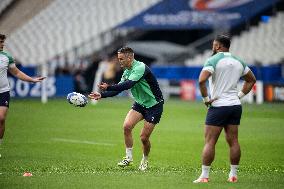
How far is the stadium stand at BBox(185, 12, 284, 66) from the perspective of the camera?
44.6 metres

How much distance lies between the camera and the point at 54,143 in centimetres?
2094

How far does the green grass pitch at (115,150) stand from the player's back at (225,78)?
4.56 ft

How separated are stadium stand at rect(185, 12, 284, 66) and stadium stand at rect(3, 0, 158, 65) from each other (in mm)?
5134

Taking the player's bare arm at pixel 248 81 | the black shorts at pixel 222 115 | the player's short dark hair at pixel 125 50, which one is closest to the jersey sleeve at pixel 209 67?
Answer: the black shorts at pixel 222 115

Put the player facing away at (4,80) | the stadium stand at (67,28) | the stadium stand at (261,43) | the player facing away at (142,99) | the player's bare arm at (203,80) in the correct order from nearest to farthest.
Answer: the player's bare arm at (203,80)
the player facing away at (142,99)
the player facing away at (4,80)
the stadium stand at (261,43)
the stadium stand at (67,28)

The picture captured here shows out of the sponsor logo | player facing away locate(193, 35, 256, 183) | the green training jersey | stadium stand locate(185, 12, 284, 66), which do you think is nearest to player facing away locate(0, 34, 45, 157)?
the green training jersey

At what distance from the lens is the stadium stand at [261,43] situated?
146ft

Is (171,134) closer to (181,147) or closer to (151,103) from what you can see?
(181,147)

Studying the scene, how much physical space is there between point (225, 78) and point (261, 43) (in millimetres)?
32949

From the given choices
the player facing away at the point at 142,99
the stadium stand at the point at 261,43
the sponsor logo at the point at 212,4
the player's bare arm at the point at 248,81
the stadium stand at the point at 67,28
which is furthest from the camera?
the stadium stand at the point at 67,28

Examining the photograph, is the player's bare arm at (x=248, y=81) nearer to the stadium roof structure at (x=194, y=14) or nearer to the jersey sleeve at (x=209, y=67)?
the jersey sleeve at (x=209, y=67)

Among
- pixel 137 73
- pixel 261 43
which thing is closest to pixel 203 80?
pixel 137 73

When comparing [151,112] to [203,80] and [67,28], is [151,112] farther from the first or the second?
[67,28]

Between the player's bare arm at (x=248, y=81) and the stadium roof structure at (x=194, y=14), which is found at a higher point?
the stadium roof structure at (x=194, y=14)
